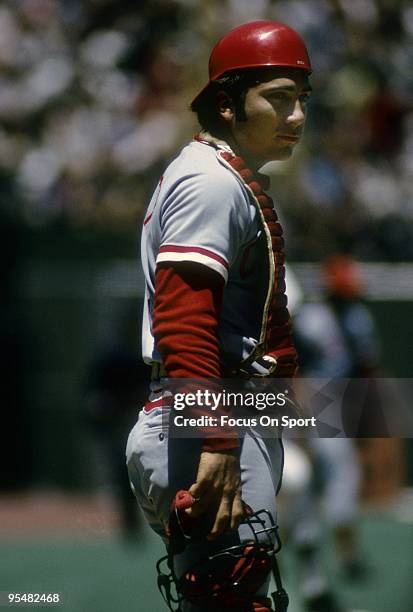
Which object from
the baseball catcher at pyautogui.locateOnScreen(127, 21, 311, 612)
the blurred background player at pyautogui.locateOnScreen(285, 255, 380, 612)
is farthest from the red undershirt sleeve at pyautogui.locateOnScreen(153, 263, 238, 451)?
the blurred background player at pyautogui.locateOnScreen(285, 255, 380, 612)

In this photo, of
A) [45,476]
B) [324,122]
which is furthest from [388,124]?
[45,476]

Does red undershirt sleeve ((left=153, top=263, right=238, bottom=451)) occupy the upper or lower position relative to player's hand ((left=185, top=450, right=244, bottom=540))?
upper

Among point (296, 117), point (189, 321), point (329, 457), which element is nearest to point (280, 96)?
point (296, 117)

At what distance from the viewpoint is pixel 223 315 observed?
3.01 metres

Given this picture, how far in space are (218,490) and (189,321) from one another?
35cm

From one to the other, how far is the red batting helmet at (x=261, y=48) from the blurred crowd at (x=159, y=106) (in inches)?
269

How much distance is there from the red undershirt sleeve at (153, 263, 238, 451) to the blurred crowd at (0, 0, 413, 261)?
23.3 ft

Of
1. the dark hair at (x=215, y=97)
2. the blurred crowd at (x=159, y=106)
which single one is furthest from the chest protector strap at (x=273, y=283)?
the blurred crowd at (x=159, y=106)

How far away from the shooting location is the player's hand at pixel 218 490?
108 inches

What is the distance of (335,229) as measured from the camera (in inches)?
383

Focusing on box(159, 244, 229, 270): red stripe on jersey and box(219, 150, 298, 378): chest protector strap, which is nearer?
box(159, 244, 229, 270): red stripe on jersey

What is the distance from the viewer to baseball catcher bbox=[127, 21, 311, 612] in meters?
2.80

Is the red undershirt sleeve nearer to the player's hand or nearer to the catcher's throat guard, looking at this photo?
the player's hand

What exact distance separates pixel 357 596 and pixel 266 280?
11.9ft
